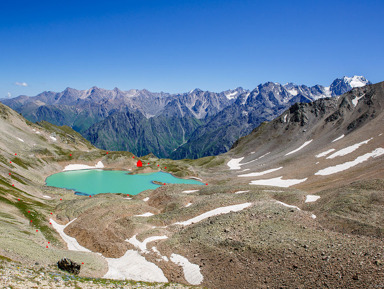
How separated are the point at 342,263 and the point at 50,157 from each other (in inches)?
5923

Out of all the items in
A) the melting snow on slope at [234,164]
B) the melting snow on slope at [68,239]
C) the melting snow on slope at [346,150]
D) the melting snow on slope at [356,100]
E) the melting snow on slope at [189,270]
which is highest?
the melting snow on slope at [356,100]

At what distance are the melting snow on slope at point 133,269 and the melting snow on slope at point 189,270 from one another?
8.61ft

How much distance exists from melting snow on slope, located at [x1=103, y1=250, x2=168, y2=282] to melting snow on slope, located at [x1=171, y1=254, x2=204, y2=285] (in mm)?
2625

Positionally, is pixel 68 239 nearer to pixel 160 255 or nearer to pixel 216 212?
pixel 160 255

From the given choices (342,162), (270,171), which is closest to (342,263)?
(342,162)

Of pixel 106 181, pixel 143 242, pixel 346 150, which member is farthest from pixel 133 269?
pixel 106 181

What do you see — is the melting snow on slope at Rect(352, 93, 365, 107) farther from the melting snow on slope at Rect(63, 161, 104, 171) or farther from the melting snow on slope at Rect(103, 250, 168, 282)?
the melting snow on slope at Rect(103, 250, 168, 282)

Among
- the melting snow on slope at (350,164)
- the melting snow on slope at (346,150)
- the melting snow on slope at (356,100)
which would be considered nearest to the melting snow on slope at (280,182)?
the melting snow on slope at (350,164)

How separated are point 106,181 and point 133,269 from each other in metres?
101

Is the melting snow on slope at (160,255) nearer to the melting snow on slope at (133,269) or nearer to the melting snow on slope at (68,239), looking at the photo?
the melting snow on slope at (133,269)

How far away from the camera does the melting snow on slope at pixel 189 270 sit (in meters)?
30.4

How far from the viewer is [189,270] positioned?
3244cm

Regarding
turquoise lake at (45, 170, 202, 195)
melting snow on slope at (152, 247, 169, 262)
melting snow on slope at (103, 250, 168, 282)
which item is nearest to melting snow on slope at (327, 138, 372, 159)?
turquoise lake at (45, 170, 202, 195)

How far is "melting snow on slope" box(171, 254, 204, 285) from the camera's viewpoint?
30.4m
